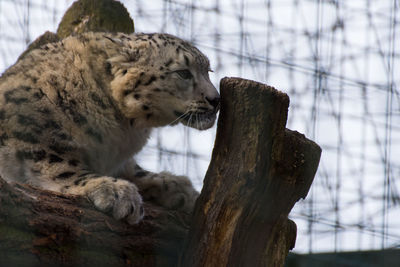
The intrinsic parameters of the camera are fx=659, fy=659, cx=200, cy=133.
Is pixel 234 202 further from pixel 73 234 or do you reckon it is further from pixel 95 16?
pixel 95 16

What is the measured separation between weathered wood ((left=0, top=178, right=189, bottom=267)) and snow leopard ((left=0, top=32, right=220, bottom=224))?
0.75ft

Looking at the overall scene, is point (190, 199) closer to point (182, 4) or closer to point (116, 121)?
point (116, 121)

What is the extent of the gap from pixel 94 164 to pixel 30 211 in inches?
27.4

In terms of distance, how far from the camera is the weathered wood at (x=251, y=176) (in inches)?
70.3

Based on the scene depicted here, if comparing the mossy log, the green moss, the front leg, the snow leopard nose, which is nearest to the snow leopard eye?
the snow leopard nose

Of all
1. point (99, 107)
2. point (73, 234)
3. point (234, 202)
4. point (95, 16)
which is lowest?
point (73, 234)

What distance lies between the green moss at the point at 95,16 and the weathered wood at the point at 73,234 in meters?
1.36

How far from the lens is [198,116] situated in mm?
2373

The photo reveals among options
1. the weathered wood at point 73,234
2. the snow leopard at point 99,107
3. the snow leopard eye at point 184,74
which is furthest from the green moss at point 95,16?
the weathered wood at point 73,234

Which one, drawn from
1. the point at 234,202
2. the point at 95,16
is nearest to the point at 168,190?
the point at 234,202

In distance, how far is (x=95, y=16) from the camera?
10.3 ft

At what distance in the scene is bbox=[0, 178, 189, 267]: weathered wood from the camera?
1.68 meters

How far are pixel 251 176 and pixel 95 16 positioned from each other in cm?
166

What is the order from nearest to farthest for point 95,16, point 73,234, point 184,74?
point 73,234, point 184,74, point 95,16
